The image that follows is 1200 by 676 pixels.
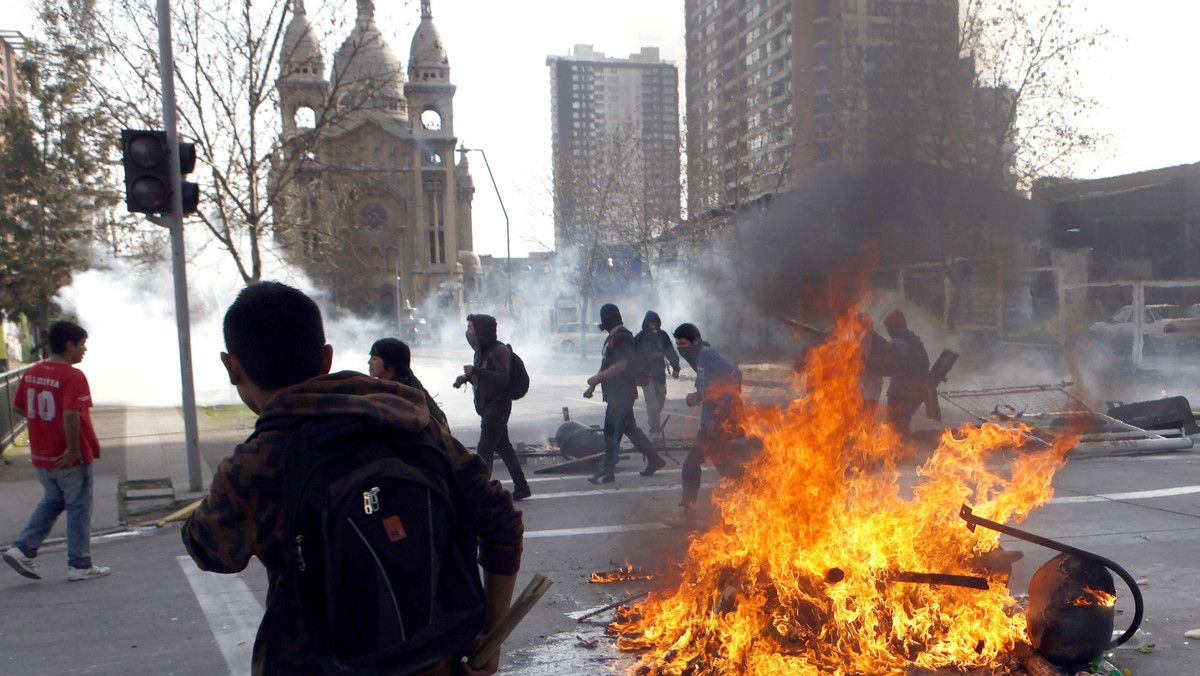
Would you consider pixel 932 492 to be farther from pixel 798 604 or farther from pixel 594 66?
pixel 594 66

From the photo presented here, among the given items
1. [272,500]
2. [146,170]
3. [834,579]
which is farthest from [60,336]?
[834,579]

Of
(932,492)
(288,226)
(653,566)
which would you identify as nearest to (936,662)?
(932,492)

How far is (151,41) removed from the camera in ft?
41.9

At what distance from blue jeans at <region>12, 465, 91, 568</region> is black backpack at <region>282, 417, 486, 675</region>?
5.03 m

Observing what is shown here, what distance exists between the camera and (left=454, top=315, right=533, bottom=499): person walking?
7738 mm

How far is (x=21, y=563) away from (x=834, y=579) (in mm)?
5191

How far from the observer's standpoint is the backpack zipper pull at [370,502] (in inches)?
61.0

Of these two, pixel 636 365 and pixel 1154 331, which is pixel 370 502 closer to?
pixel 636 365

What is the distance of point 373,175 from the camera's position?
719 inches

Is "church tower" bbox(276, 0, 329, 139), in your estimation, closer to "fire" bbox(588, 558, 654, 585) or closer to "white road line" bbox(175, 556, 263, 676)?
"white road line" bbox(175, 556, 263, 676)

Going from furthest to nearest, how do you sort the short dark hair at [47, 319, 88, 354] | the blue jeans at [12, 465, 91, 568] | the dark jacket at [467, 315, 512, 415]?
the dark jacket at [467, 315, 512, 415] < the blue jeans at [12, 465, 91, 568] < the short dark hair at [47, 319, 88, 354]

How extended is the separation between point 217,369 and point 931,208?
20.3 m

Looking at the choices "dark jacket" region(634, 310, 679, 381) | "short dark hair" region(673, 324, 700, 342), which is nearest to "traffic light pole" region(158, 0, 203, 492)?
"short dark hair" region(673, 324, 700, 342)

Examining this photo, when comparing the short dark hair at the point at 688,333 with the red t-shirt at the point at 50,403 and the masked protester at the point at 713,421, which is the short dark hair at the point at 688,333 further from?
the red t-shirt at the point at 50,403
